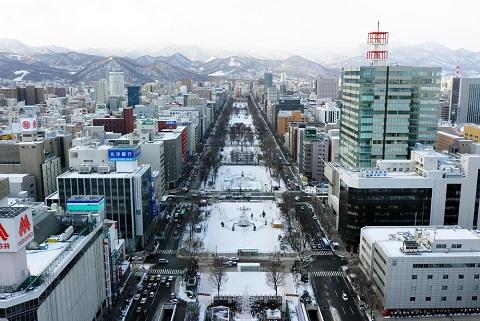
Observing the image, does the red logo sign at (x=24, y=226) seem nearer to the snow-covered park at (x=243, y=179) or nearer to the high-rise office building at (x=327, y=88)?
the snow-covered park at (x=243, y=179)

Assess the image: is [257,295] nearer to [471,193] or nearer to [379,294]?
[379,294]

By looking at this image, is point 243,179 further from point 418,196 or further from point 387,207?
point 418,196

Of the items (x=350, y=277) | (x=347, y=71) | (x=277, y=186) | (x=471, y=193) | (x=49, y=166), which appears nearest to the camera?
(x=350, y=277)

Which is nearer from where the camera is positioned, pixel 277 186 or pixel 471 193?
pixel 471 193

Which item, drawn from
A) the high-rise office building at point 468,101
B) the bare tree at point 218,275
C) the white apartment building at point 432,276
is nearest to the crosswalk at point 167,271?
the bare tree at point 218,275

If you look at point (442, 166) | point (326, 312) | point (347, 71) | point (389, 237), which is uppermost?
point (347, 71)

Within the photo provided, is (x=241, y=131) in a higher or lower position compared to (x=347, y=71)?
lower

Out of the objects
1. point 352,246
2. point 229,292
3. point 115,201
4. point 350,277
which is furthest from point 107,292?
point 352,246

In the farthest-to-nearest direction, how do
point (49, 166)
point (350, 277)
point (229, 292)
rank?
point (49, 166)
point (350, 277)
point (229, 292)
